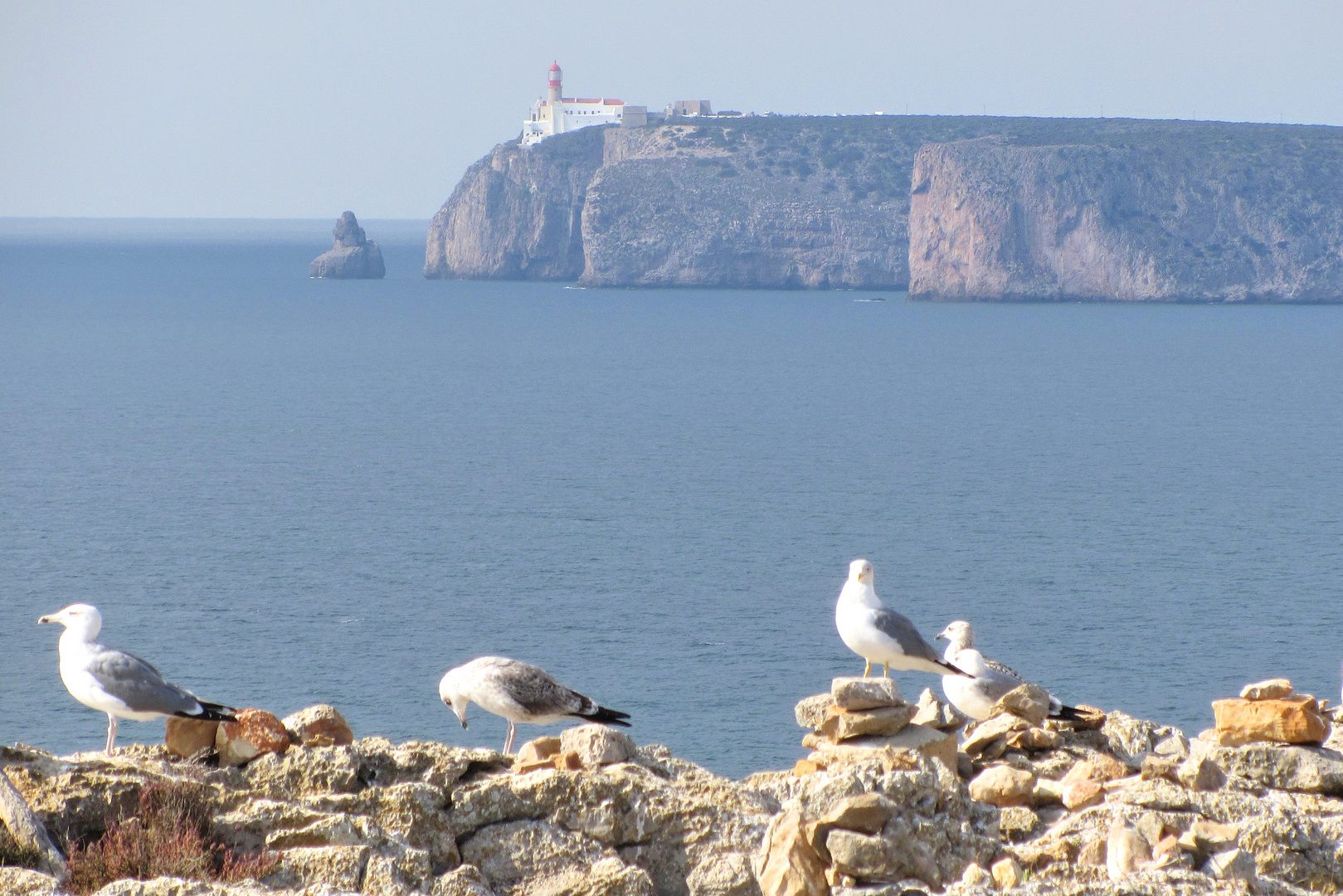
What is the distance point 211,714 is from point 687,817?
4.34 m

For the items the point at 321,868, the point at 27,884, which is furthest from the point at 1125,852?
the point at 27,884

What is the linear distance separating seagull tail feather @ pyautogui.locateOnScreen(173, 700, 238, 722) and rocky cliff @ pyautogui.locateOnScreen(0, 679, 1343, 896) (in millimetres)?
197

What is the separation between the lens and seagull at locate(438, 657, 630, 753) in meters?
13.6

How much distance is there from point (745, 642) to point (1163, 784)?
47.9 m

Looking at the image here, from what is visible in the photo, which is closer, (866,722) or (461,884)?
(461,884)

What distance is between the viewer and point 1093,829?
477 inches

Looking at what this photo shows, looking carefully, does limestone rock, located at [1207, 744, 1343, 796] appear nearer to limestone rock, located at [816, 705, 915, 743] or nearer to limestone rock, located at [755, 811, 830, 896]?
limestone rock, located at [816, 705, 915, 743]

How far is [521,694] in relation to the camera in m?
13.7

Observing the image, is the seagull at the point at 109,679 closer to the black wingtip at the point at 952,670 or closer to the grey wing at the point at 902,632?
the grey wing at the point at 902,632

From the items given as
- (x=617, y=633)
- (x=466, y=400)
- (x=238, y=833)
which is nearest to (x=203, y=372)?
(x=466, y=400)

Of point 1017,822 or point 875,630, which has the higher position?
point 875,630

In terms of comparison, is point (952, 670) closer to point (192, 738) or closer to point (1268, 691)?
point (1268, 691)

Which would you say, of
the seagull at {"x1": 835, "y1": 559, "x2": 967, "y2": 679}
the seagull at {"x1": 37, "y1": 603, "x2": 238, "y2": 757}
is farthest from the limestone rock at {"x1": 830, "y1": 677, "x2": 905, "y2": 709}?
the seagull at {"x1": 37, "y1": 603, "x2": 238, "y2": 757}

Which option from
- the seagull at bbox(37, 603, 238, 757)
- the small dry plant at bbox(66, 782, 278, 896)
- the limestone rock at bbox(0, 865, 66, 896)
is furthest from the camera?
the seagull at bbox(37, 603, 238, 757)
